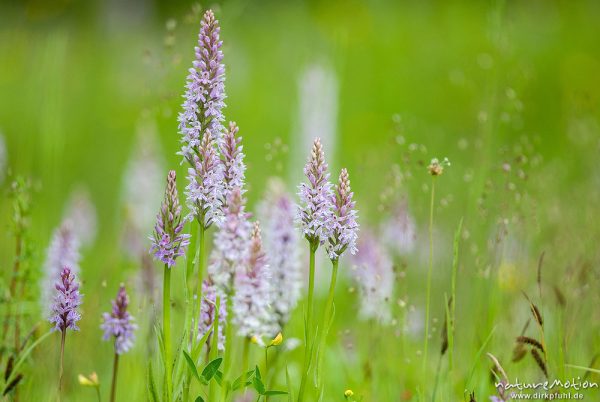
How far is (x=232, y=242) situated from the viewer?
249cm

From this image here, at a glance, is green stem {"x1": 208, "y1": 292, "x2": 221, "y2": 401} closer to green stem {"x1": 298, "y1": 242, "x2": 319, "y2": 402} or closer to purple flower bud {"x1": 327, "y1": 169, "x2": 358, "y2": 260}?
green stem {"x1": 298, "y1": 242, "x2": 319, "y2": 402}

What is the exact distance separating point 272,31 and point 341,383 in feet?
41.7

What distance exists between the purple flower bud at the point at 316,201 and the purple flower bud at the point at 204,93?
1.04ft

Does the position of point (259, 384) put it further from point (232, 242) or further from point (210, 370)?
point (232, 242)

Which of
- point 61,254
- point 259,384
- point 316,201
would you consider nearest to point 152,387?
point 259,384

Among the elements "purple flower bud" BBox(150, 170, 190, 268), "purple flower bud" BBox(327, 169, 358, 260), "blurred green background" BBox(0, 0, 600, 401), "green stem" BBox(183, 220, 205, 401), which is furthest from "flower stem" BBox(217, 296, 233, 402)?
"blurred green background" BBox(0, 0, 600, 401)

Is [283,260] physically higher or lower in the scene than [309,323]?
higher

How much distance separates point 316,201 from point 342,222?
0.35 feet

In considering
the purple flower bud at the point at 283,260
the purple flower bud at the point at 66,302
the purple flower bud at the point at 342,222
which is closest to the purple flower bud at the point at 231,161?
the purple flower bud at the point at 342,222

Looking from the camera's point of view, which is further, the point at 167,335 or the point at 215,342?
the point at 215,342

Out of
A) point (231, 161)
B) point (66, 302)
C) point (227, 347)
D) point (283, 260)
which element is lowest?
point (227, 347)

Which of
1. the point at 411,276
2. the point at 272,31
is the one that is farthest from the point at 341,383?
the point at 272,31

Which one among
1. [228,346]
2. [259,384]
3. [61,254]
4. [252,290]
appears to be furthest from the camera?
[61,254]

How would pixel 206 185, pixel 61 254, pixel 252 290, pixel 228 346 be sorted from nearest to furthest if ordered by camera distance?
1. pixel 206 185
2. pixel 228 346
3. pixel 252 290
4. pixel 61 254
